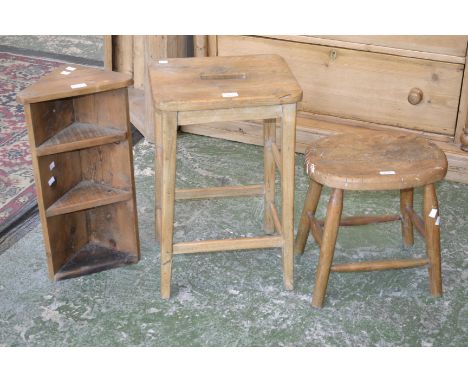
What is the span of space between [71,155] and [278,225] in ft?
2.87

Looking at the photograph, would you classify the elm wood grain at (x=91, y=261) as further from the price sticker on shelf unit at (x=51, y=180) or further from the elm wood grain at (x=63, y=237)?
the price sticker on shelf unit at (x=51, y=180)

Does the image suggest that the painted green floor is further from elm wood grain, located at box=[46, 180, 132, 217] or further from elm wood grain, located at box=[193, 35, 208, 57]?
elm wood grain, located at box=[193, 35, 208, 57]

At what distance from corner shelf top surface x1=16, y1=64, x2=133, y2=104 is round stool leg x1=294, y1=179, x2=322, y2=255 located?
83cm

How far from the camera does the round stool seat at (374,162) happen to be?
8.47 ft

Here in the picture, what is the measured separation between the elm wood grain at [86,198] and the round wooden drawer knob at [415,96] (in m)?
1.55

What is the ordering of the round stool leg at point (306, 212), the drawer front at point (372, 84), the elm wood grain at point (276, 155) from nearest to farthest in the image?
1. the elm wood grain at point (276, 155)
2. the round stool leg at point (306, 212)
3. the drawer front at point (372, 84)

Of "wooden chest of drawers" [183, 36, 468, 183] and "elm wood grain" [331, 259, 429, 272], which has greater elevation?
"wooden chest of drawers" [183, 36, 468, 183]

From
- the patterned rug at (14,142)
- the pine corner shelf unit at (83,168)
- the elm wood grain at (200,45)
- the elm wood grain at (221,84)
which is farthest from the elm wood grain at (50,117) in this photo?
the elm wood grain at (200,45)

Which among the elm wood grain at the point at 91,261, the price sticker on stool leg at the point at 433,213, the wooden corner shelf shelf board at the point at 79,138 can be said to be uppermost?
the wooden corner shelf shelf board at the point at 79,138

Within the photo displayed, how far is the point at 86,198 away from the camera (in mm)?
2941

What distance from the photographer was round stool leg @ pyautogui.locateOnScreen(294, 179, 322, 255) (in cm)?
295

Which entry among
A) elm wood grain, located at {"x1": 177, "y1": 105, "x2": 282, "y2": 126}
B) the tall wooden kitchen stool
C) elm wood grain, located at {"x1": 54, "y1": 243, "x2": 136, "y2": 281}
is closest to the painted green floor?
elm wood grain, located at {"x1": 54, "y1": 243, "x2": 136, "y2": 281}

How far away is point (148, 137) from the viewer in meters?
4.16
